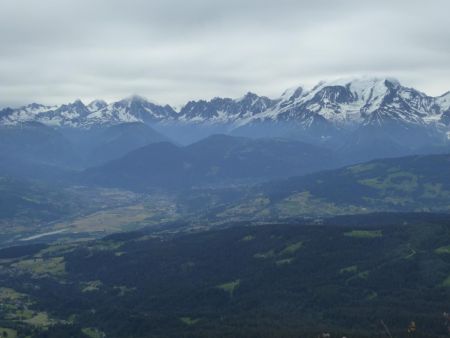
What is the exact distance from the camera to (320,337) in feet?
648

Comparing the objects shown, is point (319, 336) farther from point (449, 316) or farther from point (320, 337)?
point (449, 316)

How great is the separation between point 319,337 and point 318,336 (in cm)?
201

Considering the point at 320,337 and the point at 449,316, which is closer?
the point at 449,316

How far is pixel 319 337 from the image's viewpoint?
197 m

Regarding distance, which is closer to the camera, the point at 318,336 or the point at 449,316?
the point at 449,316

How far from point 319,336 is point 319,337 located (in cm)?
333

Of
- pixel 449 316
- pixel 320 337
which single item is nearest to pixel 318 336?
pixel 320 337

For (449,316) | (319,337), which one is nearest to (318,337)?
(319,337)

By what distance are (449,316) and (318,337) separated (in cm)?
11804

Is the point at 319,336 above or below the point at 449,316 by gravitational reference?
below

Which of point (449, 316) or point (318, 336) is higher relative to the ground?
point (449, 316)

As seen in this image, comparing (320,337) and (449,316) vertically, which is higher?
(449,316)

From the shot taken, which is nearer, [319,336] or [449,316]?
[449,316]

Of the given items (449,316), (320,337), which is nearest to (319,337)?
(320,337)
